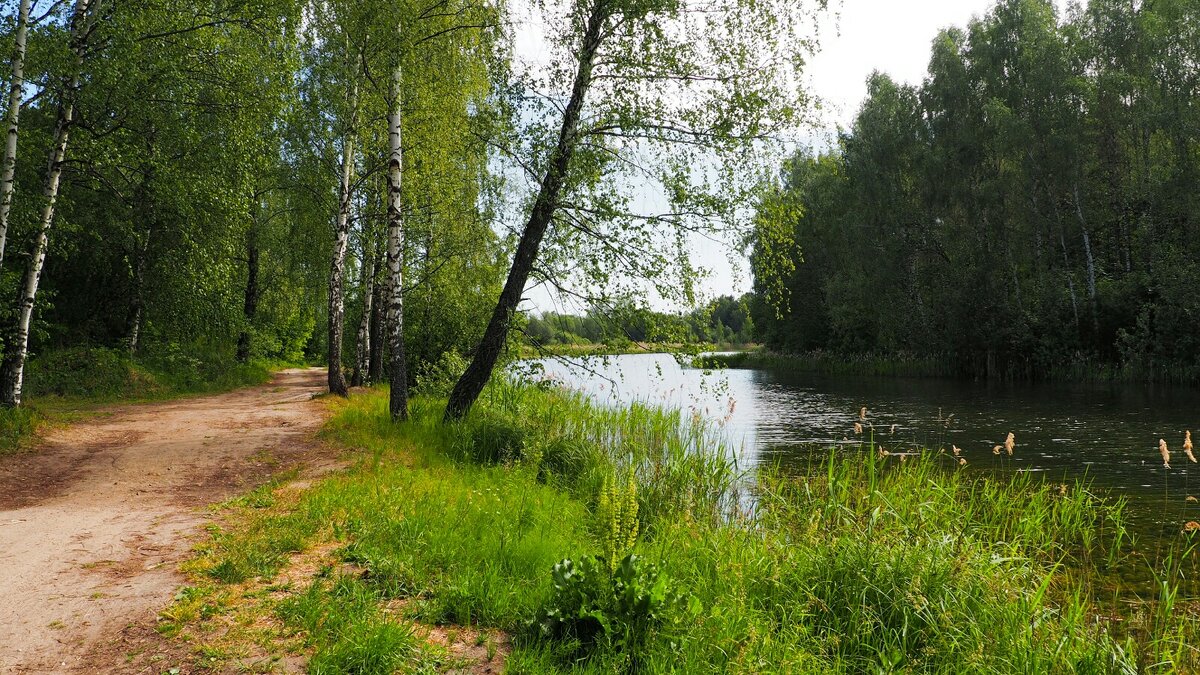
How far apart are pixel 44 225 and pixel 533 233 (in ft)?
26.8

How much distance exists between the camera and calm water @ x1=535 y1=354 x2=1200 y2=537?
1006 cm

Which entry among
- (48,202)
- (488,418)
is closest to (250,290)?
(48,202)

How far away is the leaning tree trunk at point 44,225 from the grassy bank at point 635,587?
7.12 meters

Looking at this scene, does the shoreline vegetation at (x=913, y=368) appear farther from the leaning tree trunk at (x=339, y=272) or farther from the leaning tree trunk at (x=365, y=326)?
the leaning tree trunk at (x=365, y=326)

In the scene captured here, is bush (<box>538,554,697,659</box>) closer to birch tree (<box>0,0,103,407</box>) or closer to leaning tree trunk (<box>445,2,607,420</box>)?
leaning tree trunk (<box>445,2,607,420</box>)

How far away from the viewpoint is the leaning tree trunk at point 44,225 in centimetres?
1065

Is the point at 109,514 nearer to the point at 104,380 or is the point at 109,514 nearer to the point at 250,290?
the point at 104,380

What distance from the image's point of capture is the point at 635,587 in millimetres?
3838

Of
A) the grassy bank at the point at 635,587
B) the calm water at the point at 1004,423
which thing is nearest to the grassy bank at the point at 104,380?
the grassy bank at the point at 635,587

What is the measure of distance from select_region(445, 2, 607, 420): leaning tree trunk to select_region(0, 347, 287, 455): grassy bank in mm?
6423

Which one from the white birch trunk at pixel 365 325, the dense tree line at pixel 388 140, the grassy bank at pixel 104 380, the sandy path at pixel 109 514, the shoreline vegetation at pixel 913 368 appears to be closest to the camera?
the sandy path at pixel 109 514

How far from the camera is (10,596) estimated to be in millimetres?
4141

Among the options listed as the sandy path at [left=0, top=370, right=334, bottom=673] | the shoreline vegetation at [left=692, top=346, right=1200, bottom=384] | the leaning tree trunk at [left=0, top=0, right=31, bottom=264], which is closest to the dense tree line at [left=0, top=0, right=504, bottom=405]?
the leaning tree trunk at [left=0, top=0, right=31, bottom=264]

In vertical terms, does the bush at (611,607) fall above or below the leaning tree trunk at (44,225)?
below
